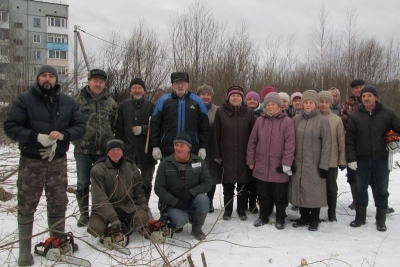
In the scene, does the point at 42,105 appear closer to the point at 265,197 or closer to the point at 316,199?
the point at 265,197

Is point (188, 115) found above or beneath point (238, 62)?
beneath

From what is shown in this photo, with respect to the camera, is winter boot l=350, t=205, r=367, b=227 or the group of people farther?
winter boot l=350, t=205, r=367, b=227

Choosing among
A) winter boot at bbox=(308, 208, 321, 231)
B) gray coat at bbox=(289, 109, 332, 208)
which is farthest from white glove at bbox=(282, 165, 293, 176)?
winter boot at bbox=(308, 208, 321, 231)

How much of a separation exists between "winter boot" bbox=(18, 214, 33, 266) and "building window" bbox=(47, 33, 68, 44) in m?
55.3

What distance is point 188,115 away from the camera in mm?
4590

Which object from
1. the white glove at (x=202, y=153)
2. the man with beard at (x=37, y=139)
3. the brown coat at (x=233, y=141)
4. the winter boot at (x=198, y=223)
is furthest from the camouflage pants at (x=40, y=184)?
the brown coat at (x=233, y=141)

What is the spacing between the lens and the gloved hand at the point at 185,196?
4176 millimetres

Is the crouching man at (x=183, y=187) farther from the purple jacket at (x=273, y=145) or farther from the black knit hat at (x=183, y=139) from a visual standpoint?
the purple jacket at (x=273, y=145)

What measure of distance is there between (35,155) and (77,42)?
12.7 m

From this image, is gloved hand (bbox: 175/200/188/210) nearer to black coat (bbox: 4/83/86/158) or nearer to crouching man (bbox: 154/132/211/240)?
crouching man (bbox: 154/132/211/240)

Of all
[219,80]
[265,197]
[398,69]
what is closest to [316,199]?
[265,197]

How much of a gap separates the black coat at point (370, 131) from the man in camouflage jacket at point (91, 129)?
3.34 m

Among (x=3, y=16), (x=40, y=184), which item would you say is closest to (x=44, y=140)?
(x=40, y=184)

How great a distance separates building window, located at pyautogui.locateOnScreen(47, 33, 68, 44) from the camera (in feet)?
170
